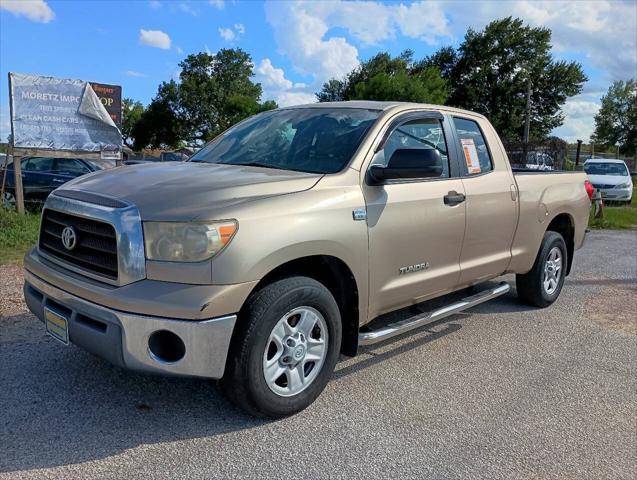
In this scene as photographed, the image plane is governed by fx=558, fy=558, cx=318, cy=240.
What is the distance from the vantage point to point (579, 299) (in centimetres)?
651

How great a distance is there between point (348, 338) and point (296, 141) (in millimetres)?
1500

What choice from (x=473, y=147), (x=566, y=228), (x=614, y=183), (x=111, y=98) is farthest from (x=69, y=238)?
(x=614, y=183)

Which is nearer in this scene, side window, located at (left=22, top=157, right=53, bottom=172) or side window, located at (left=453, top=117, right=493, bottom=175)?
side window, located at (left=453, top=117, right=493, bottom=175)

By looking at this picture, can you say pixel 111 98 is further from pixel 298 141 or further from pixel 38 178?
pixel 298 141

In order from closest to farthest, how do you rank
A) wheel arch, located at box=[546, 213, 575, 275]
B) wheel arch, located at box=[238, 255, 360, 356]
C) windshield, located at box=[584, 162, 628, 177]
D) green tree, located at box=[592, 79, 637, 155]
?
wheel arch, located at box=[238, 255, 360, 356] < wheel arch, located at box=[546, 213, 575, 275] < windshield, located at box=[584, 162, 628, 177] < green tree, located at box=[592, 79, 637, 155]

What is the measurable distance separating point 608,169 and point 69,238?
20.5 meters

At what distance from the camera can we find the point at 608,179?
19.2 meters

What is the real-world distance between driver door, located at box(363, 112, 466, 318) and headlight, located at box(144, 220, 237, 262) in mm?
1108

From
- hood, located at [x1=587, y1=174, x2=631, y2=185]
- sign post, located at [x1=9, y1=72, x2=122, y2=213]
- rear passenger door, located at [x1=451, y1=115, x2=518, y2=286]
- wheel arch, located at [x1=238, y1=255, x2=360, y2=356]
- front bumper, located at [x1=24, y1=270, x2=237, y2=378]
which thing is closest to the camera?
front bumper, located at [x1=24, y1=270, x2=237, y2=378]

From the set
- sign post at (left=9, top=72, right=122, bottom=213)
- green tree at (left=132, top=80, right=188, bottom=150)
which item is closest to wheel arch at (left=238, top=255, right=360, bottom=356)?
sign post at (left=9, top=72, right=122, bottom=213)

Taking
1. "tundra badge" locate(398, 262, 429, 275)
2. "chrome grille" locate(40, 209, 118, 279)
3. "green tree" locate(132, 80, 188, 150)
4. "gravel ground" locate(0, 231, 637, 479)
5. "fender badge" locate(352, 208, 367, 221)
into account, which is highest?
"green tree" locate(132, 80, 188, 150)

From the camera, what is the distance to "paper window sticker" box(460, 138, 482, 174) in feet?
15.6

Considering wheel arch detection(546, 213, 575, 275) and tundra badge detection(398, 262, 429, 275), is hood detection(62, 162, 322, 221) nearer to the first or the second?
tundra badge detection(398, 262, 429, 275)

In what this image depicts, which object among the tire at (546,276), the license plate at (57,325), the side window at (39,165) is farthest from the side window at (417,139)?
the side window at (39,165)
